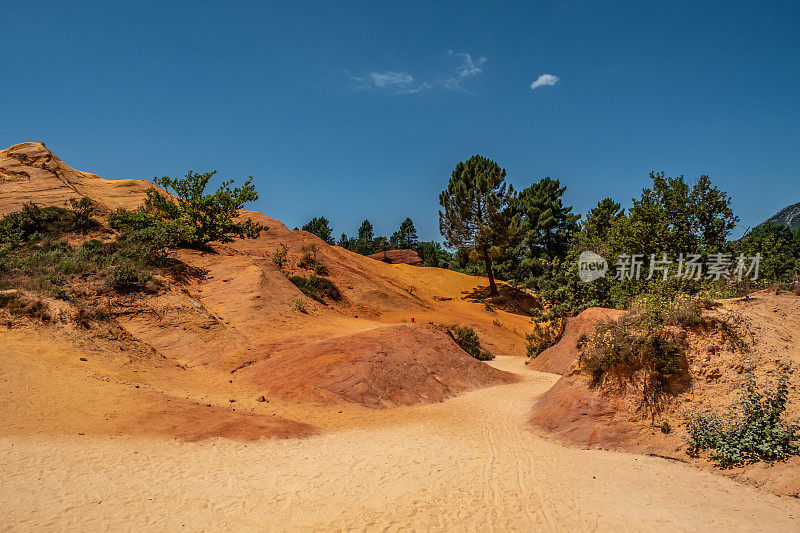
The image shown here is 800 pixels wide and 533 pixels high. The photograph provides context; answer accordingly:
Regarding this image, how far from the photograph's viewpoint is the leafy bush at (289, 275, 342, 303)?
22.8 m

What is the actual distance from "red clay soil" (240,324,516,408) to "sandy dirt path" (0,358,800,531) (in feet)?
9.78

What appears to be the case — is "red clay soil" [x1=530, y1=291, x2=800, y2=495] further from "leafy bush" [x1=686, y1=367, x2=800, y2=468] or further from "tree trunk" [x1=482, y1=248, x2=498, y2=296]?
"tree trunk" [x1=482, y1=248, x2=498, y2=296]

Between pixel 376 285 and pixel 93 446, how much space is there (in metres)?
23.1

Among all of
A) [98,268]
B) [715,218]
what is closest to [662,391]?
[715,218]

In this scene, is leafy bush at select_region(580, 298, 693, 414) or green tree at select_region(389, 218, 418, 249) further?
green tree at select_region(389, 218, 418, 249)

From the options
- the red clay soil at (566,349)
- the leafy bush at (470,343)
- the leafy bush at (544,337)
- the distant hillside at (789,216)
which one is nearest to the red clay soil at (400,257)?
the leafy bush at (470,343)

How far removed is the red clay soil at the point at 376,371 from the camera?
11.4 meters

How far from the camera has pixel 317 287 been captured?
945 inches

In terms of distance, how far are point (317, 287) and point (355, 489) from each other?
18.3m

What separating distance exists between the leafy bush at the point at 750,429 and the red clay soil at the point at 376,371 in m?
6.71

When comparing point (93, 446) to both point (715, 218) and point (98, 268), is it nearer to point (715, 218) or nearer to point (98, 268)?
point (98, 268)

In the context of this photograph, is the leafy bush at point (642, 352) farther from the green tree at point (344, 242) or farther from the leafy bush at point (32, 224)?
the green tree at point (344, 242)

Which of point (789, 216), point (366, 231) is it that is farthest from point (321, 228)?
point (789, 216)

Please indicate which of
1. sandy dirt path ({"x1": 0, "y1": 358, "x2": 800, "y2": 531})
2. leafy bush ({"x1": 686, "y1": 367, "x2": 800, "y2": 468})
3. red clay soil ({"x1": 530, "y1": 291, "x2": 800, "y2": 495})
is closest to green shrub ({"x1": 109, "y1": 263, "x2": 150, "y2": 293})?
sandy dirt path ({"x1": 0, "y1": 358, "x2": 800, "y2": 531})
